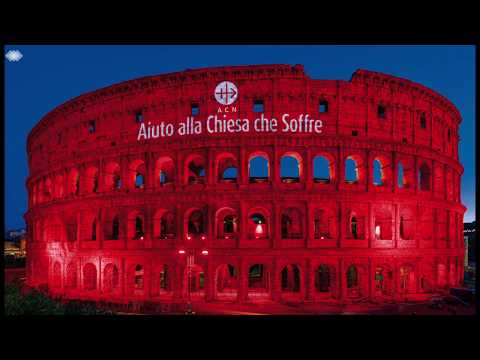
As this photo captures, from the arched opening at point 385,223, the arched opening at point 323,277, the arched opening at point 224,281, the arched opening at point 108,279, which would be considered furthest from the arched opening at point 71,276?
the arched opening at point 385,223

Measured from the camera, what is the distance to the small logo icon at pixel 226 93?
970 inches

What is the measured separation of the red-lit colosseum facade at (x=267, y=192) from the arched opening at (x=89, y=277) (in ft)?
0.38

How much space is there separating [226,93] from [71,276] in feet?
64.4

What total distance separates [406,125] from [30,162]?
35.6 m

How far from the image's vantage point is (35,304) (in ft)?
53.9

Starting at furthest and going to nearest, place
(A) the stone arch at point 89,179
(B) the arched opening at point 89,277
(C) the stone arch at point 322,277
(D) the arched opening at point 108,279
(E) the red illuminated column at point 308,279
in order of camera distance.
Result: (C) the stone arch at point 322,277 < (A) the stone arch at point 89,179 < (B) the arched opening at point 89,277 < (D) the arched opening at point 108,279 < (E) the red illuminated column at point 308,279

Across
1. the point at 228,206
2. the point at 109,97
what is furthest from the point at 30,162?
the point at 228,206

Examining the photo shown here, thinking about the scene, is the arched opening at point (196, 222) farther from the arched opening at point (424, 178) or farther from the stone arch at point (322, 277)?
the arched opening at point (424, 178)

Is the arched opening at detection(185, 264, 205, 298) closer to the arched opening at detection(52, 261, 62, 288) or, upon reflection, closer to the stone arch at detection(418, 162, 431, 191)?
the arched opening at detection(52, 261, 62, 288)

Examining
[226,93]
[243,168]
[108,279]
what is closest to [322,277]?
[243,168]

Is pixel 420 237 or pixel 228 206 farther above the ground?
pixel 228 206

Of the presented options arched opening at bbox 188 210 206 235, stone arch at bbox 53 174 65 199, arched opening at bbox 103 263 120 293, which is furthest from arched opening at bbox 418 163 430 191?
stone arch at bbox 53 174 65 199

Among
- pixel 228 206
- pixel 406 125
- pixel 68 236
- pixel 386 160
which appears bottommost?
pixel 68 236
